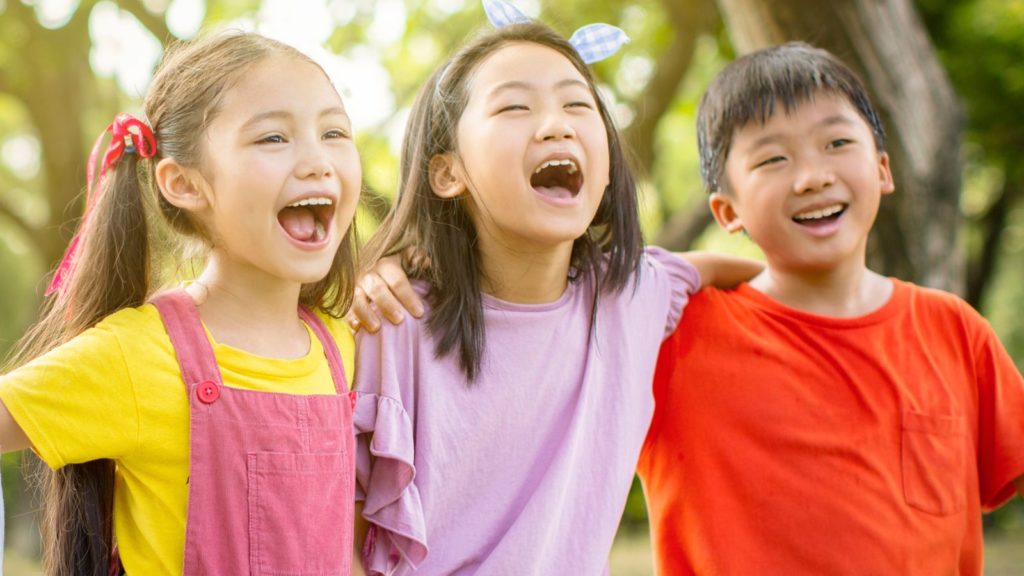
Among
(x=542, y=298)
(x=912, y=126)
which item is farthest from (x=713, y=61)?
(x=542, y=298)

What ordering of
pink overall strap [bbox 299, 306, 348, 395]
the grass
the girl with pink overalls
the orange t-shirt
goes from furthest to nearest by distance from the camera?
the grass, the orange t-shirt, pink overall strap [bbox 299, 306, 348, 395], the girl with pink overalls

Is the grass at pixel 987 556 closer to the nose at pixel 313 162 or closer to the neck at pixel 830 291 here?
the neck at pixel 830 291

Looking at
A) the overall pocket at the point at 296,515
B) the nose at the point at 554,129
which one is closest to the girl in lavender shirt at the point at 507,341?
the nose at the point at 554,129

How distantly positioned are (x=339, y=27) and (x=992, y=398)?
18.5 feet

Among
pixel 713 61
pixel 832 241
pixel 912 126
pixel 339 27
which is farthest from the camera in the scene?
pixel 713 61

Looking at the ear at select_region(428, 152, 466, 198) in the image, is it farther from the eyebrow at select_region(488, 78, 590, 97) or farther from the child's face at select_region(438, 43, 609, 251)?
the eyebrow at select_region(488, 78, 590, 97)

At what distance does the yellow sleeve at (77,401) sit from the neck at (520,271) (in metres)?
0.83

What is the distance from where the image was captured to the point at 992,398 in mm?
2367

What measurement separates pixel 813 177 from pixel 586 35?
1.98 feet

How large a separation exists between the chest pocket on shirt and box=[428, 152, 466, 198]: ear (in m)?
1.12

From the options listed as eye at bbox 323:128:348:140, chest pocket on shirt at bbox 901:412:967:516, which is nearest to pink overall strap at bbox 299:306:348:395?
eye at bbox 323:128:348:140

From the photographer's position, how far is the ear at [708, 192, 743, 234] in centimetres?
254

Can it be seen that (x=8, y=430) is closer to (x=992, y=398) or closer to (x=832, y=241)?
(x=832, y=241)

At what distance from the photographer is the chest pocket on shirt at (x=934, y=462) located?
7.49 ft
